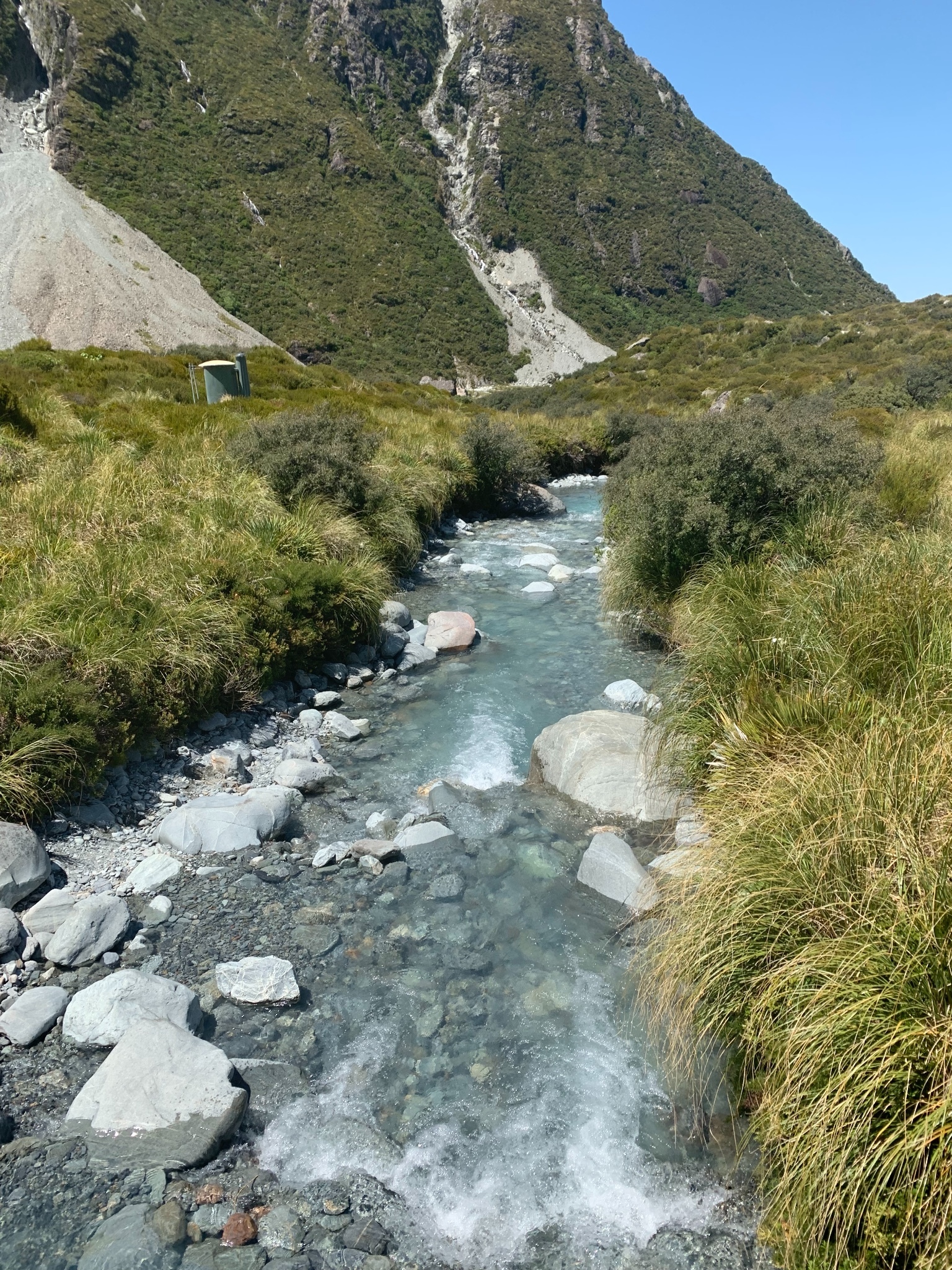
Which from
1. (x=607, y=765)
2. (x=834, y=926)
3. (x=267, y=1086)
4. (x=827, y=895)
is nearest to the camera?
(x=834, y=926)

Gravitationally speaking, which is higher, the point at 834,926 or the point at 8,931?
the point at 834,926

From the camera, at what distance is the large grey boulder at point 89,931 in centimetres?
400

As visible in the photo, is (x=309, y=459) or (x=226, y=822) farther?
(x=309, y=459)

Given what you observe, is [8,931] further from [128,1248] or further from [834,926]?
[834,926]

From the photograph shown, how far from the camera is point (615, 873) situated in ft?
15.6

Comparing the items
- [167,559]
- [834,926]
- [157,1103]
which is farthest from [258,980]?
[167,559]

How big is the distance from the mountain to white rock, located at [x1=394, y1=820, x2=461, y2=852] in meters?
75.3

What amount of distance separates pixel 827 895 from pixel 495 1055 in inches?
73.9

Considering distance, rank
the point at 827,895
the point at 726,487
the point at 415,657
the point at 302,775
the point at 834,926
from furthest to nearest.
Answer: the point at 415,657 < the point at 726,487 < the point at 302,775 < the point at 827,895 < the point at 834,926

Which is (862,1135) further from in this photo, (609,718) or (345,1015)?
(609,718)

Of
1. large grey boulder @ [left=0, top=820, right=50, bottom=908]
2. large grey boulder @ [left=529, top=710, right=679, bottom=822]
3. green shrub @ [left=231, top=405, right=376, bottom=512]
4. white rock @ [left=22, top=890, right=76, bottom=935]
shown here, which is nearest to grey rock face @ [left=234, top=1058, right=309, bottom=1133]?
white rock @ [left=22, top=890, right=76, bottom=935]

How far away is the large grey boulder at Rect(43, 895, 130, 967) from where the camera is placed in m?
4.00

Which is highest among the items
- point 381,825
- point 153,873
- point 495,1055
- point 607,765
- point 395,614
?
point 395,614

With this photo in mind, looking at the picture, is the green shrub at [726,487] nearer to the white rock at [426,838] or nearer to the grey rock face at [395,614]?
the grey rock face at [395,614]
